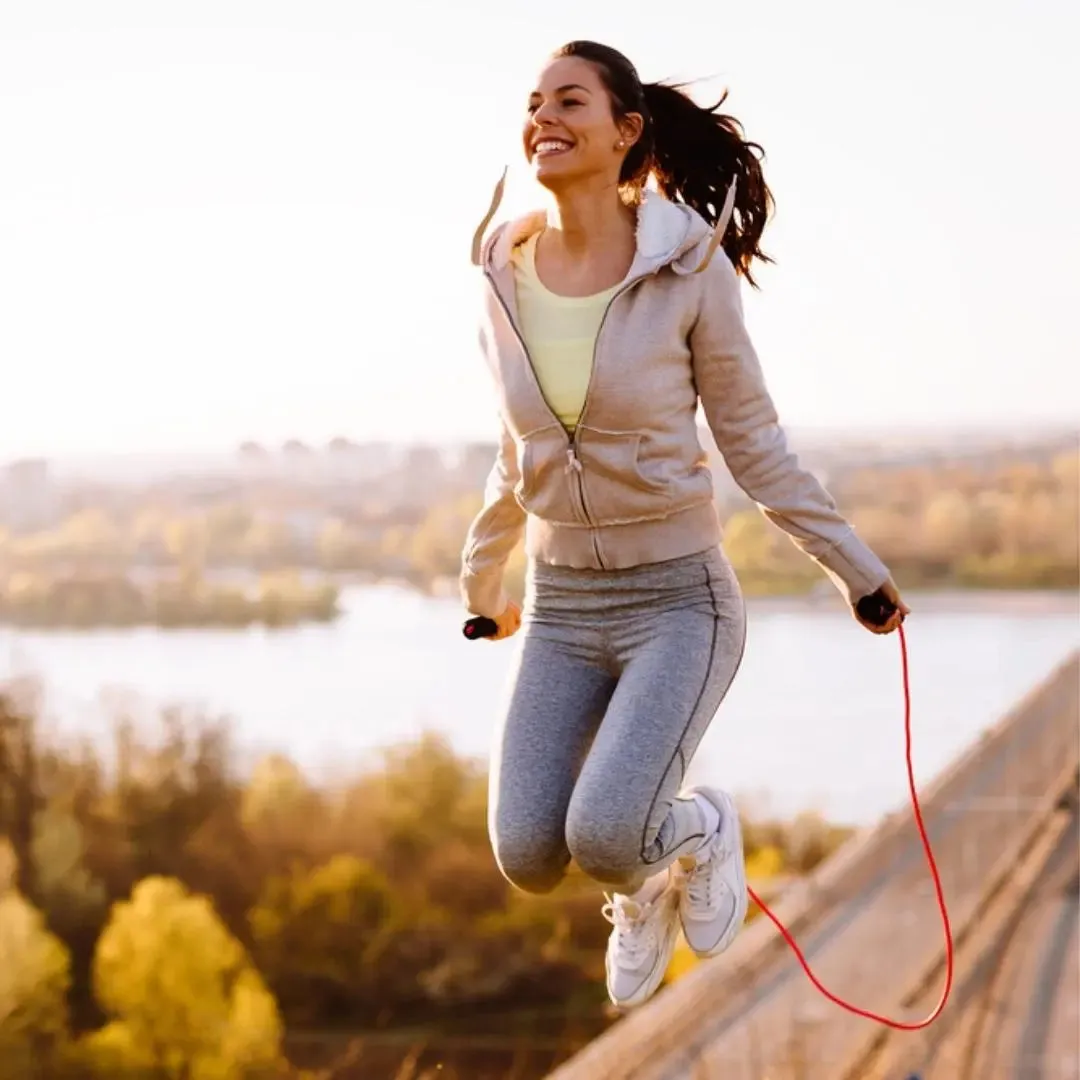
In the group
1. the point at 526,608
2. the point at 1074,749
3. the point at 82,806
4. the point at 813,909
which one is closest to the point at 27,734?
the point at 82,806

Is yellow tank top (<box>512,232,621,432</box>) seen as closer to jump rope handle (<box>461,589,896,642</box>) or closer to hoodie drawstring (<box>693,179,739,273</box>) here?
hoodie drawstring (<box>693,179,739,273</box>)

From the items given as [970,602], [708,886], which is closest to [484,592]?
[708,886]

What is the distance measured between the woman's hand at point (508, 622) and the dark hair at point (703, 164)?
1.74 feet

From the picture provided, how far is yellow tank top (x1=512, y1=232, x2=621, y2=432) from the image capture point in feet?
7.36

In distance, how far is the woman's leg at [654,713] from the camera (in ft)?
7.13

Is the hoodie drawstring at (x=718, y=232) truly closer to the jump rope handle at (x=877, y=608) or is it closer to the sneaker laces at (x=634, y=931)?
the jump rope handle at (x=877, y=608)

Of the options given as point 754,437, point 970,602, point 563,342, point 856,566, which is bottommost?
point 970,602

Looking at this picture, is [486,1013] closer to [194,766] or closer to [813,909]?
[194,766]

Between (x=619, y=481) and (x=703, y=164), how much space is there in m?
0.46

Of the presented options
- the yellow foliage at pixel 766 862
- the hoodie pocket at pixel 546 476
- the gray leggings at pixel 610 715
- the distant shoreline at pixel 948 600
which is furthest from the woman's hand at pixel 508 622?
the yellow foliage at pixel 766 862

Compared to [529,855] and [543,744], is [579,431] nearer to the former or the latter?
[543,744]

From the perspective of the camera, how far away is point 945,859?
9406 millimetres

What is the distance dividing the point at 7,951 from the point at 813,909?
569cm

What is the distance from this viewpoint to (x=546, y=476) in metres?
2.29
